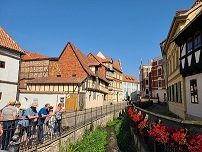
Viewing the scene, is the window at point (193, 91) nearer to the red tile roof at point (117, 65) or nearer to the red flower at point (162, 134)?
the red flower at point (162, 134)

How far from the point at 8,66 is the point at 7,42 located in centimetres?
264

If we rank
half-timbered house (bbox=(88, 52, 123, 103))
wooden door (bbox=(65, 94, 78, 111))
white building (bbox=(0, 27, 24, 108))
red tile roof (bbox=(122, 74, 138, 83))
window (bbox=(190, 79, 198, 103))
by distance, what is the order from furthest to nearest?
red tile roof (bbox=(122, 74, 138, 83))
half-timbered house (bbox=(88, 52, 123, 103))
wooden door (bbox=(65, 94, 78, 111))
white building (bbox=(0, 27, 24, 108))
window (bbox=(190, 79, 198, 103))

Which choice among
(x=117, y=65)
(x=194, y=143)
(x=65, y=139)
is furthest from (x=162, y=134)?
(x=117, y=65)

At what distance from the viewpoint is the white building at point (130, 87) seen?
79.2 meters

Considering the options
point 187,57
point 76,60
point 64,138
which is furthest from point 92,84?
point 64,138

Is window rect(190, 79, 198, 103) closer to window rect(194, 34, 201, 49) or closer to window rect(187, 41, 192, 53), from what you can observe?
window rect(187, 41, 192, 53)

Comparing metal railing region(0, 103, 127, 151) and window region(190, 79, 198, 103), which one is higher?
window region(190, 79, 198, 103)

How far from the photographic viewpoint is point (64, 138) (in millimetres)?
9938

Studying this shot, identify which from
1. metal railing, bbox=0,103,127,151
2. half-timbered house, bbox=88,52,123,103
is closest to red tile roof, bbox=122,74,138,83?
half-timbered house, bbox=88,52,123,103

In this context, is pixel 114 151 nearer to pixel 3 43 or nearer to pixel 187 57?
pixel 187 57

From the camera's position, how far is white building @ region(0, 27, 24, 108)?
18.4 meters

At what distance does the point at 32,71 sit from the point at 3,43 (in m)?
16.0

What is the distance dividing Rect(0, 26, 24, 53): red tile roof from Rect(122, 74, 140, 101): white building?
61198mm

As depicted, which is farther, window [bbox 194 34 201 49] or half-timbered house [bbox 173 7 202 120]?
window [bbox 194 34 201 49]
